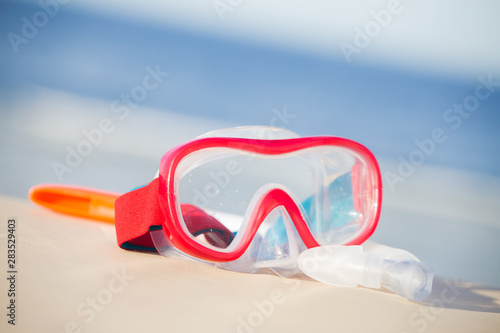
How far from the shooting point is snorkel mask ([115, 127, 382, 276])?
4.88 feet

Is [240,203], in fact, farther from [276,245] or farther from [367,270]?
[367,270]

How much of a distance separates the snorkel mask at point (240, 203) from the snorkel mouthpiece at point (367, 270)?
10cm

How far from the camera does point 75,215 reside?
2199 mm

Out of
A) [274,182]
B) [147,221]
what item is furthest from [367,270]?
[147,221]

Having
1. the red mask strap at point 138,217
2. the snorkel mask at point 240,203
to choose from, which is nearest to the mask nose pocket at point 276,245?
the snorkel mask at point 240,203

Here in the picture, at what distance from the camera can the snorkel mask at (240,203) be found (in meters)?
1.49

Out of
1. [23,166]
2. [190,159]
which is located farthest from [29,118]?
[190,159]

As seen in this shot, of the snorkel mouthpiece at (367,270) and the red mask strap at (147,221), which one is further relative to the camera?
the red mask strap at (147,221)

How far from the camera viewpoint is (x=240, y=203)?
5.32ft

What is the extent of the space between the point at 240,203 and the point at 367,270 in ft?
1.55

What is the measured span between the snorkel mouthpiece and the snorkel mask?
102 mm

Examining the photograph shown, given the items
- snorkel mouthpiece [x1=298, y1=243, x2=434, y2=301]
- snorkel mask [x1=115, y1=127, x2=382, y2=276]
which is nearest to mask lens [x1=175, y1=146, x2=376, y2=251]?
snorkel mask [x1=115, y1=127, x2=382, y2=276]

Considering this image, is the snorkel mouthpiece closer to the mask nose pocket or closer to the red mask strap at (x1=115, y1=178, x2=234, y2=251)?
the mask nose pocket

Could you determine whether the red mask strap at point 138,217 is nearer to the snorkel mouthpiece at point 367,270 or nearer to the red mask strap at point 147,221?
the red mask strap at point 147,221
